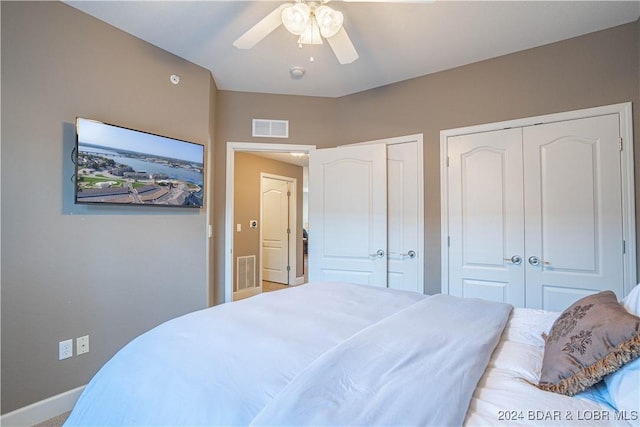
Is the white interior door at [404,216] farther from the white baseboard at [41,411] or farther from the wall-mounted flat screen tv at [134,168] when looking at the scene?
the white baseboard at [41,411]

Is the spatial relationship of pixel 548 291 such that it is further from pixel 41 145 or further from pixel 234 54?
pixel 41 145

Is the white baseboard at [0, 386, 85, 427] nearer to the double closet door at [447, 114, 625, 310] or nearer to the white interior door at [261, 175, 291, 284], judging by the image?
the double closet door at [447, 114, 625, 310]

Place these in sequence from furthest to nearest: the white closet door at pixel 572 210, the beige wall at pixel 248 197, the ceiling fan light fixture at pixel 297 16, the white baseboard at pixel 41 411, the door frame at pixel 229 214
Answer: the beige wall at pixel 248 197 → the door frame at pixel 229 214 → the white closet door at pixel 572 210 → the white baseboard at pixel 41 411 → the ceiling fan light fixture at pixel 297 16

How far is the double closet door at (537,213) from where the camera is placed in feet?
7.21

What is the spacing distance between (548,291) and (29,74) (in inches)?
148

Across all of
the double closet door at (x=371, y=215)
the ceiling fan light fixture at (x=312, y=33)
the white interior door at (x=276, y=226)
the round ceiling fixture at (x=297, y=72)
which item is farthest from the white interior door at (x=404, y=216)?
the white interior door at (x=276, y=226)

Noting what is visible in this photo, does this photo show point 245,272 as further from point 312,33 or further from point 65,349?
point 312,33

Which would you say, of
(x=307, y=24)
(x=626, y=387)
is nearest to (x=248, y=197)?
(x=307, y=24)

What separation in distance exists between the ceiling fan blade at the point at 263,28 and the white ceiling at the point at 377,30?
336 mm

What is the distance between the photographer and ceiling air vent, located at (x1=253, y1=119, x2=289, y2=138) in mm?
3270

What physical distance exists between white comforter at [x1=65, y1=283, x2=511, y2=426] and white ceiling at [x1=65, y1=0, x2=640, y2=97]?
5.33ft

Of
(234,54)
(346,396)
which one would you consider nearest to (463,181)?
(234,54)

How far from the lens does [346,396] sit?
788 millimetres

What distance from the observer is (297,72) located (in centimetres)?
284
